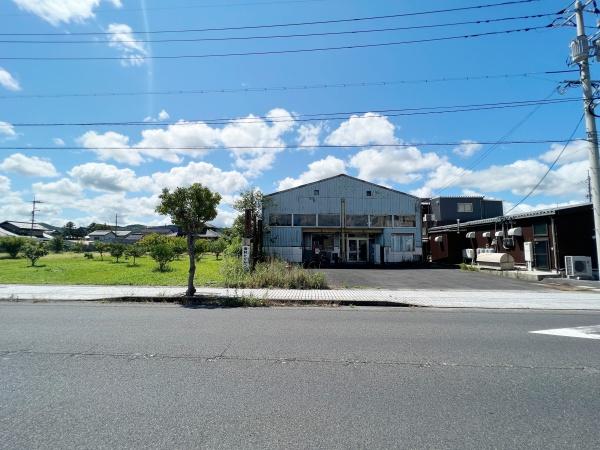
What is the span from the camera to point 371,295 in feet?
41.4

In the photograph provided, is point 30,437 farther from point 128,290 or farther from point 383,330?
point 128,290

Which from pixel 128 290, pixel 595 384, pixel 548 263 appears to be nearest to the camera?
pixel 595 384

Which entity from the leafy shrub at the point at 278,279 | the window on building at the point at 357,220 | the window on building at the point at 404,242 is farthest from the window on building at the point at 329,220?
the leafy shrub at the point at 278,279

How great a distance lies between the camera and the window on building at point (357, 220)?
30.3 metres

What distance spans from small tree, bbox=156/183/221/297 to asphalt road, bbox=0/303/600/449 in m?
5.02

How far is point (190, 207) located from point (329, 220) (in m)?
19.1

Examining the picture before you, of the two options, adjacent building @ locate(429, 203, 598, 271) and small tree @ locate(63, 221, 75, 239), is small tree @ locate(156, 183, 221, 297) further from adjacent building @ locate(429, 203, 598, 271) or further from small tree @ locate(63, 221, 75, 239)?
small tree @ locate(63, 221, 75, 239)

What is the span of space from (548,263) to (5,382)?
2494cm

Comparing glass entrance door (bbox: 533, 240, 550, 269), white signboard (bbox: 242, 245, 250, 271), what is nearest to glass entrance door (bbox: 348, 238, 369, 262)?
glass entrance door (bbox: 533, 240, 550, 269)

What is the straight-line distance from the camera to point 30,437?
3.10m

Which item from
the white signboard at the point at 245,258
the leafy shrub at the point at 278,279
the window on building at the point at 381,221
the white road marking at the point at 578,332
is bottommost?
the white road marking at the point at 578,332

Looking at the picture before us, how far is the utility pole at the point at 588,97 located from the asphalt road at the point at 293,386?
427 inches

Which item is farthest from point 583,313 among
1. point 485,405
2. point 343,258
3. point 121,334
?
point 343,258

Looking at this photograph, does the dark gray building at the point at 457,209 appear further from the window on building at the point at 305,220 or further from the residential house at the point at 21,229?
the residential house at the point at 21,229
